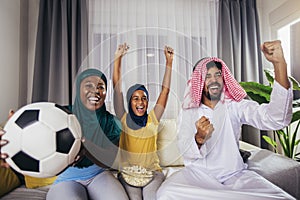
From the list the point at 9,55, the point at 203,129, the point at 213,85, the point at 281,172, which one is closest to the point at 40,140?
the point at 203,129

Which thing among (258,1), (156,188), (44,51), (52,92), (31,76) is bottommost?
(156,188)

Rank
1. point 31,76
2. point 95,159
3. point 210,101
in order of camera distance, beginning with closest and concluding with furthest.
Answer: point 95,159 → point 210,101 → point 31,76

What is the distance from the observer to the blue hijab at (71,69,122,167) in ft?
2.66

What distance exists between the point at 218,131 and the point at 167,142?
0.67 ft

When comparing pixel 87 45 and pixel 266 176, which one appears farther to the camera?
pixel 87 45

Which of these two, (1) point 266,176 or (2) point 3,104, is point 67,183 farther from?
(2) point 3,104

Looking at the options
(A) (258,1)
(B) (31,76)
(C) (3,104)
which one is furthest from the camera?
(A) (258,1)

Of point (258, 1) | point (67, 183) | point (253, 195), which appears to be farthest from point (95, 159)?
point (258, 1)

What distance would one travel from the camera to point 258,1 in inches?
102

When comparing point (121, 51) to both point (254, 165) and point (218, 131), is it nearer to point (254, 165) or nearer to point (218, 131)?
point (218, 131)

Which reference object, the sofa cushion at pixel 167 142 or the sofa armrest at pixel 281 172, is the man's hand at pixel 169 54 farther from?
the sofa armrest at pixel 281 172

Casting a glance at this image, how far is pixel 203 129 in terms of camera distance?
2.91 feet

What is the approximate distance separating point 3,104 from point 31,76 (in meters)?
0.55

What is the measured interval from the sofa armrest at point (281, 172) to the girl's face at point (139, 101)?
0.70m
